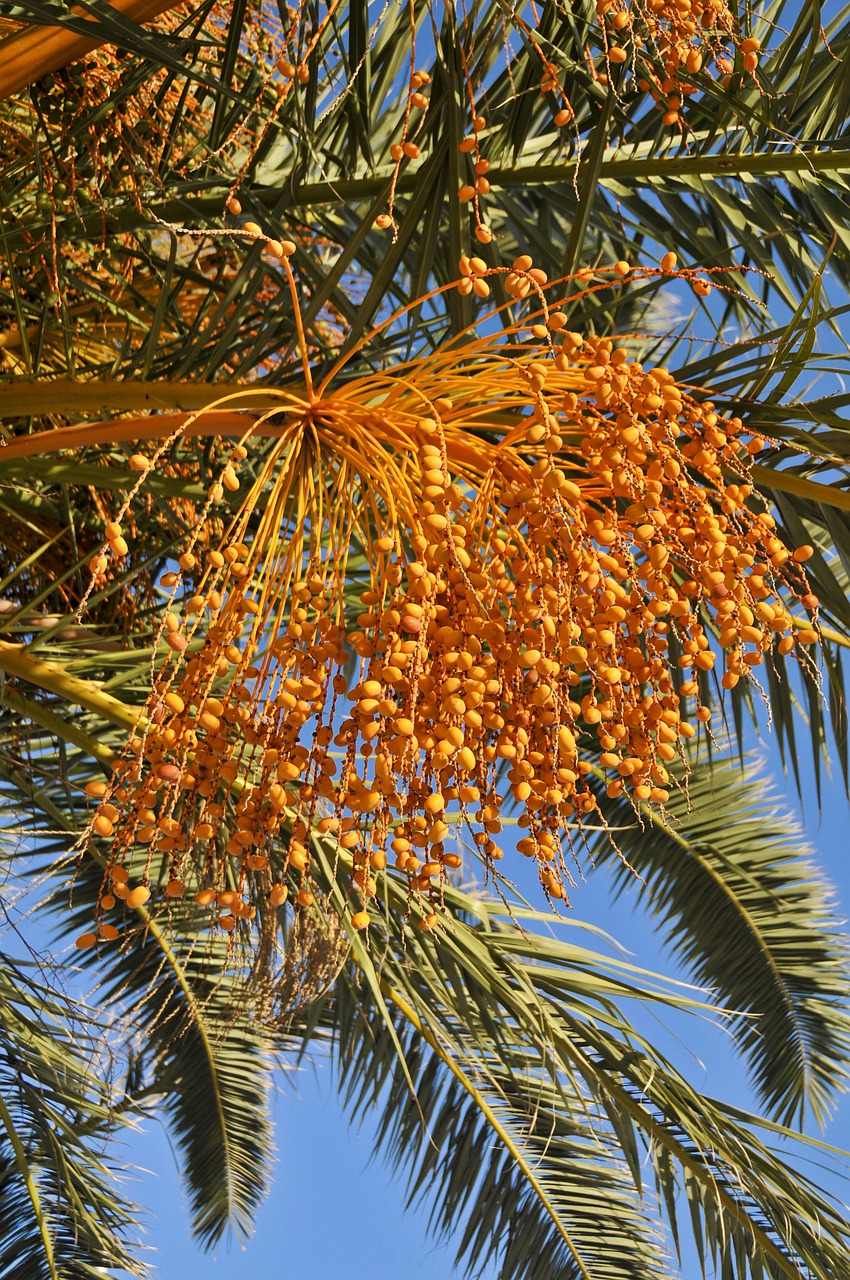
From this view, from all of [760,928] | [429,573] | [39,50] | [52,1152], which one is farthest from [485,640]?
[760,928]

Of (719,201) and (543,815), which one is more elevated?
(719,201)

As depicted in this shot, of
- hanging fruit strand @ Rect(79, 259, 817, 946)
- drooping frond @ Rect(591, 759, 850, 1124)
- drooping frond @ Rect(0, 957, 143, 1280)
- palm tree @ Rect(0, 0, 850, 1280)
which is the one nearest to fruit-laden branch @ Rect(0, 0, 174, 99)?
palm tree @ Rect(0, 0, 850, 1280)

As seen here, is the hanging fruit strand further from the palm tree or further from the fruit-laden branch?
the fruit-laden branch

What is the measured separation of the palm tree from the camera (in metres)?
1.25

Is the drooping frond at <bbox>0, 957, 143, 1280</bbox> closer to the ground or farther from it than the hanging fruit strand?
closer to the ground

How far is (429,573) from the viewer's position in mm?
1209

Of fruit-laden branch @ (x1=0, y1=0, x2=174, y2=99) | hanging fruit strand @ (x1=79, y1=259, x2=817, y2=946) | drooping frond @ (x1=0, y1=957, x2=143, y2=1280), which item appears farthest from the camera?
drooping frond @ (x1=0, y1=957, x2=143, y2=1280)

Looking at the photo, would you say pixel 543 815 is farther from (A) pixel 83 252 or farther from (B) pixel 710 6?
(A) pixel 83 252

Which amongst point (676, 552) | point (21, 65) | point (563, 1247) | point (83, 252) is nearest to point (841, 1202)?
point (563, 1247)

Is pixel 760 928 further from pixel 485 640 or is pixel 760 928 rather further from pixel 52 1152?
pixel 485 640

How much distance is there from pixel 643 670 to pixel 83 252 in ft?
7.40

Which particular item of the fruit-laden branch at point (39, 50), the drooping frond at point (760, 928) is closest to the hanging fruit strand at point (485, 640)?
the fruit-laden branch at point (39, 50)

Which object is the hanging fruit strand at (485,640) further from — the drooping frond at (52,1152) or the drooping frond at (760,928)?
the drooping frond at (760,928)

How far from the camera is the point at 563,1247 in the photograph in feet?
9.60
